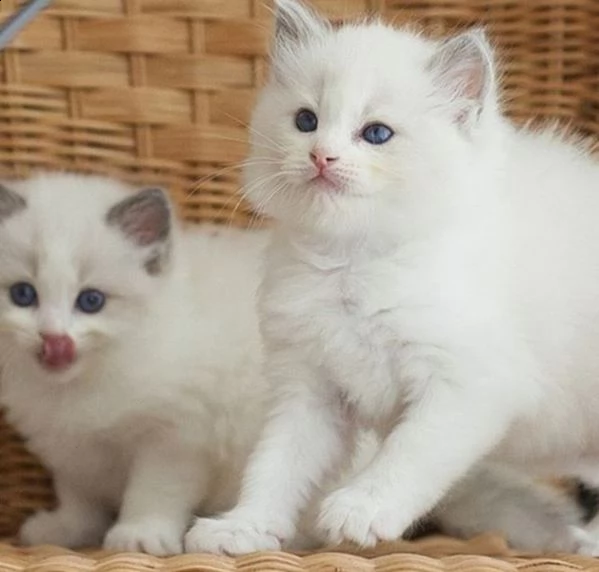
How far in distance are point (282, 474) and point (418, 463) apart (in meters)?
0.18

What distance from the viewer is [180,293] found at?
5.46 ft

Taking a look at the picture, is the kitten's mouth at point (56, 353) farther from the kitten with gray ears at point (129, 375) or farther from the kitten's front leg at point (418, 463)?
the kitten's front leg at point (418, 463)

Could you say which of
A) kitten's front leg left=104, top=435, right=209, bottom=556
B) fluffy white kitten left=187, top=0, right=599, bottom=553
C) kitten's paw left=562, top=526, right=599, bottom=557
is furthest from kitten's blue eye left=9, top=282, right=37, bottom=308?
kitten's paw left=562, top=526, right=599, bottom=557

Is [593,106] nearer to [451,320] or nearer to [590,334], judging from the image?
[590,334]

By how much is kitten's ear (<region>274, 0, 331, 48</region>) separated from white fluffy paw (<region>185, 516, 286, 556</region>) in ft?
1.67

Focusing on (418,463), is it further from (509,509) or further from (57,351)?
(57,351)

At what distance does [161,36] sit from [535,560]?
1014 mm

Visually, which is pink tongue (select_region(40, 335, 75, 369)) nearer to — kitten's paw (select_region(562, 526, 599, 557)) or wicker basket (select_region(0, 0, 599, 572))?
wicker basket (select_region(0, 0, 599, 572))

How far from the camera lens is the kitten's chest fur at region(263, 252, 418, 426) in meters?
1.27

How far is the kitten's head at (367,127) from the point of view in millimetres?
1216

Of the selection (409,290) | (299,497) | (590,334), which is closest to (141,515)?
(299,497)

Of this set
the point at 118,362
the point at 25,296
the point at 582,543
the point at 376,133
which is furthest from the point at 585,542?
the point at 25,296

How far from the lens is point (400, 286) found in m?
1.27

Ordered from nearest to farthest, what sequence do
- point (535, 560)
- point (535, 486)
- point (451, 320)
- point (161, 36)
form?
point (535, 560)
point (451, 320)
point (535, 486)
point (161, 36)
